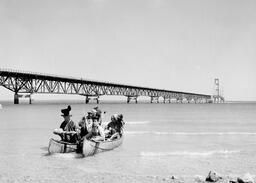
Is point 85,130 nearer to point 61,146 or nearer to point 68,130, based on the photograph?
point 68,130

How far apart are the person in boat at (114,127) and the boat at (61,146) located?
2920 mm

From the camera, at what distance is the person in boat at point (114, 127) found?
17.0 meters

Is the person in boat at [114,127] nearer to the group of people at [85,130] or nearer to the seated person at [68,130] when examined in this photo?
the group of people at [85,130]

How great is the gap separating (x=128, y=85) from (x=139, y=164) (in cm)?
11957

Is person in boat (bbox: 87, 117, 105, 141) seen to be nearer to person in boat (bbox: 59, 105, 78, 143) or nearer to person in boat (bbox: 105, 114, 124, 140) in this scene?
person in boat (bbox: 59, 105, 78, 143)

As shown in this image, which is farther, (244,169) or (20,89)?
(20,89)

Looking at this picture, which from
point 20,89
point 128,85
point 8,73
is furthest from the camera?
point 128,85

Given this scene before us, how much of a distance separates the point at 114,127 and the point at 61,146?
155 inches

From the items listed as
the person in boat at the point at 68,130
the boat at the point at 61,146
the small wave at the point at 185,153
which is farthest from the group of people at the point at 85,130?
the small wave at the point at 185,153

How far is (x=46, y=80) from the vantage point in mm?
89438

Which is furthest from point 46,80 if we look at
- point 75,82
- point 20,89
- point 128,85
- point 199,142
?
point 199,142

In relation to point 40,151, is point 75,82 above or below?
above

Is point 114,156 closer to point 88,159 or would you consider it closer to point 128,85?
point 88,159

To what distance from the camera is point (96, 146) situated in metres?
14.5
